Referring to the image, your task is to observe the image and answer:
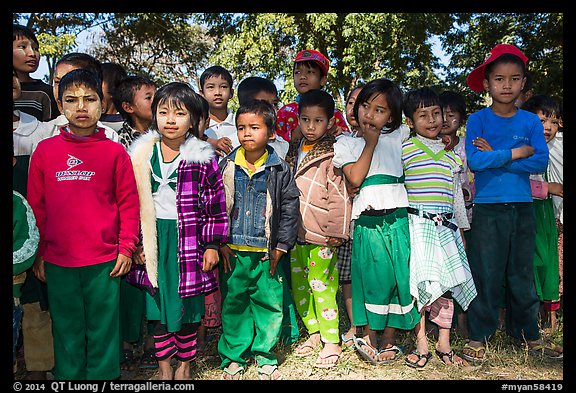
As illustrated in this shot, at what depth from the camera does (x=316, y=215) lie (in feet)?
11.7

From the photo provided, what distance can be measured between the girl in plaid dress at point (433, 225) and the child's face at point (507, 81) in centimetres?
51

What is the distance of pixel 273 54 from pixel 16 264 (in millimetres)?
11095

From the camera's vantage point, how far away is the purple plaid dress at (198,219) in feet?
10.0

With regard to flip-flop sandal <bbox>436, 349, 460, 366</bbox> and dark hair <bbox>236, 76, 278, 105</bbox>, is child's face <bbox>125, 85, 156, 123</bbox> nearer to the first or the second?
dark hair <bbox>236, 76, 278, 105</bbox>

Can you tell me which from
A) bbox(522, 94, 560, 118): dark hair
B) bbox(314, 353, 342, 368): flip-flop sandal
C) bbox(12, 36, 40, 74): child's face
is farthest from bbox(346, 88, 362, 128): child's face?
bbox(12, 36, 40, 74): child's face

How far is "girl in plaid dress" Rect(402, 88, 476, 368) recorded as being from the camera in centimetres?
343

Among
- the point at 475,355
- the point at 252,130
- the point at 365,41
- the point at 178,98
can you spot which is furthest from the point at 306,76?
the point at 365,41

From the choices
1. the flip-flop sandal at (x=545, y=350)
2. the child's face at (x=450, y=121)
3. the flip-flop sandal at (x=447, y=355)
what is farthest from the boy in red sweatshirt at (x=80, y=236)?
the flip-flop sandal at (x=545, y=350)

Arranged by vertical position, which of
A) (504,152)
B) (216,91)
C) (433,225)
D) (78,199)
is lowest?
(433,225)

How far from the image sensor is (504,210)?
3629mm

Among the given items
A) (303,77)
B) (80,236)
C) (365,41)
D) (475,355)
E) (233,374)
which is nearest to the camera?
(80,236)

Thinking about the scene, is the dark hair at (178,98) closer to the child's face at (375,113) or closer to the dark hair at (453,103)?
the child's face at (375,113)

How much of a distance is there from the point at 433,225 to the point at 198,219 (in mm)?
1634

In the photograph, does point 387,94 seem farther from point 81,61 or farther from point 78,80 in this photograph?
point 81,61
